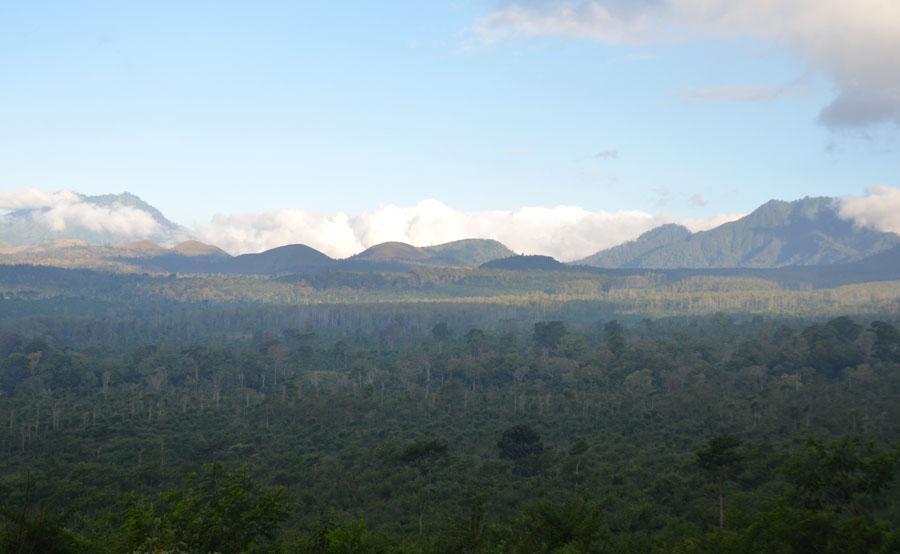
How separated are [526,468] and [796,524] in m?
36.3

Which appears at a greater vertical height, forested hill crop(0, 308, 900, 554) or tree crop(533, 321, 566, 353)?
tree crop(533, 321, 566, 353)

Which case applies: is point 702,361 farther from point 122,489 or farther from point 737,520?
point 122,489

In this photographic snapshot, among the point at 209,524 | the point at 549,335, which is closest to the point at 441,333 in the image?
the point at 549,335

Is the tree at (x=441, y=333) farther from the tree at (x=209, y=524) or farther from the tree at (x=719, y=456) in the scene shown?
the tree at (x=209, y=524)

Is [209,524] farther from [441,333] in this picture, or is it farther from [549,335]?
[441,333]

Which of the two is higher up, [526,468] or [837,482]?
[837,482]

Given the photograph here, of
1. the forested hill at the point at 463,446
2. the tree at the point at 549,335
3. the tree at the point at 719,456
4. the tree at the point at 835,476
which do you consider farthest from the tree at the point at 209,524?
the tree at the point at 549,335

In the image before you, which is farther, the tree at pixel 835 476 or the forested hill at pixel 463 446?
the tree at pixel 835 476

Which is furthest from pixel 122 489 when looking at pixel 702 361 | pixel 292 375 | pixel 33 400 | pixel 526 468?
pixel 702 361

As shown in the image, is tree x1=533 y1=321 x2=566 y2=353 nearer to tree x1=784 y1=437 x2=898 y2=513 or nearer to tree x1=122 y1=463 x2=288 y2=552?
tree x1=784 y1=437 x2=898 y2=513

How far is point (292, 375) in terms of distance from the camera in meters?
128

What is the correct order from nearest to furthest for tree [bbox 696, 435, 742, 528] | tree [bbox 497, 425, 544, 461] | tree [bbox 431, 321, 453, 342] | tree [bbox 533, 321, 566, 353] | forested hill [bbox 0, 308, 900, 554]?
forested hill [bbox 0, 308, 900, 554], tree [bbox 696, 435, 742, 528], tree [bbox 497, 425, 544, 461], tree [bbox 533, 321, 566, 353], tree [bbox 431, 321, 453, 342]

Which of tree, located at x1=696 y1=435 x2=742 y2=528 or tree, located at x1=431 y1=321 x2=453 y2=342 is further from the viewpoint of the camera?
tree, located at x1=431 y1=321 x2=453 y2=342

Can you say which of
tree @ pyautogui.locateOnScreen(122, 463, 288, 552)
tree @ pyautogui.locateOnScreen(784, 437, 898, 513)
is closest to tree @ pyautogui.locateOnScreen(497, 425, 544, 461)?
tree @ pyautogui.locateOnScreen(784, 437, 898, 513)
